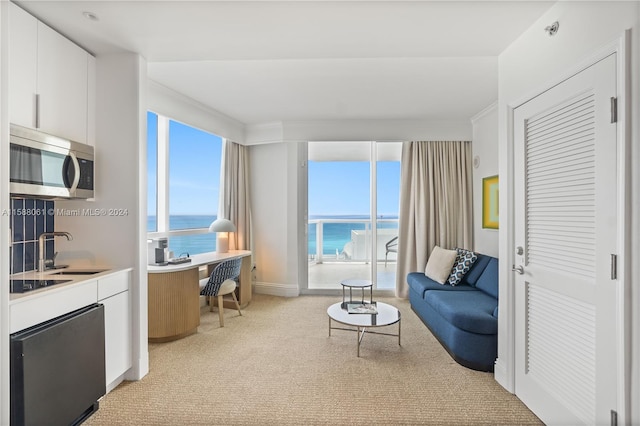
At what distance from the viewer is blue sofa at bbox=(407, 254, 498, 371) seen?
264 centimetres

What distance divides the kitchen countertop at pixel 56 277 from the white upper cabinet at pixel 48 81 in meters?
0.98

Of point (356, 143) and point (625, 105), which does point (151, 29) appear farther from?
point (356, 143)

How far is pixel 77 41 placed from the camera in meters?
2.33

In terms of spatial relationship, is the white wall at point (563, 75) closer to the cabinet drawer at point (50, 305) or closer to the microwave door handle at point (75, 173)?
the cabinet drawer at point (50, 305)

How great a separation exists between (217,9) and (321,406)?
265cm

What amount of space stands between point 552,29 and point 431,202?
9.96ft

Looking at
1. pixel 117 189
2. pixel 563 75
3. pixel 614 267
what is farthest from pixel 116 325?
pixel 563 75

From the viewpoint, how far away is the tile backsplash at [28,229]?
2.20 m

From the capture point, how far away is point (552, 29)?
1880mm

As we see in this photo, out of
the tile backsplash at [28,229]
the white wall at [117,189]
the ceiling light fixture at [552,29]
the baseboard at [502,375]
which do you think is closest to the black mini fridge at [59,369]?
the white wall at [117,189]

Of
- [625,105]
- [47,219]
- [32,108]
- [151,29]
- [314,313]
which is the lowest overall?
[314,313]

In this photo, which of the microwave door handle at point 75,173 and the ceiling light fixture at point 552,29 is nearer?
the ceiling light fixture at point 552,29

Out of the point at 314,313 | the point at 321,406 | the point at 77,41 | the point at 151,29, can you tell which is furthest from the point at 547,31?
the point at 314,313

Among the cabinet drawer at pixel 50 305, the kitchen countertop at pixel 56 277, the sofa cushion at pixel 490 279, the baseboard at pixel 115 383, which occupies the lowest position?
the baseboard at pixel 115 383
